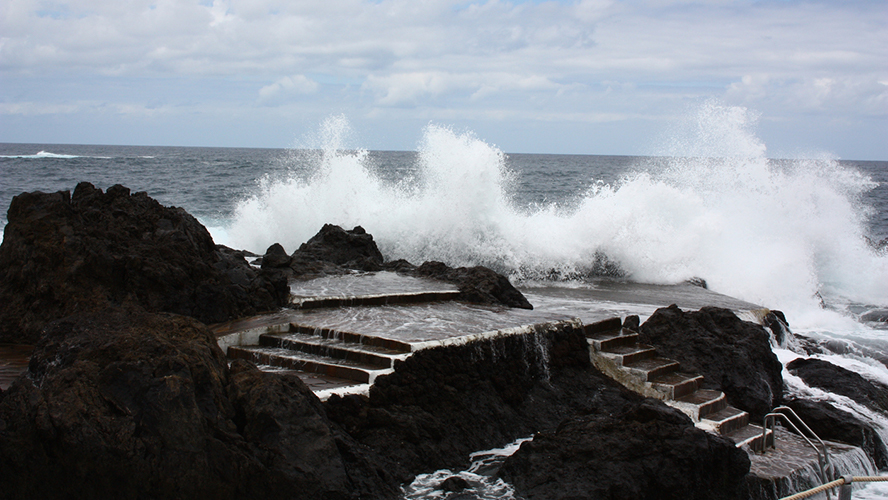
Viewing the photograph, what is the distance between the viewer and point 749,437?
5512 mm

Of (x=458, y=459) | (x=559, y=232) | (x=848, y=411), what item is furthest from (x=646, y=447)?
(x=559, y=232)

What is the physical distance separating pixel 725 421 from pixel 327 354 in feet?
10.3

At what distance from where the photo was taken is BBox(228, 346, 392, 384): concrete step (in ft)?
15.5

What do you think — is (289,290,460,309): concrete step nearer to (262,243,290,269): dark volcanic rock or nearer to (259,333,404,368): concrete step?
(259,333,404,368): concrete step

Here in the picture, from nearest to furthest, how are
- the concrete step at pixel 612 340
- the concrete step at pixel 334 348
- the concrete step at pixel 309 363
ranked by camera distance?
the concrete step at pixel 309 363 < the concrete step at pixel 334 348 < the concrete step at pixel 612 340

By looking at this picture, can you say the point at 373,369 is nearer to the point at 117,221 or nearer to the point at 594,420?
the point at 594,420

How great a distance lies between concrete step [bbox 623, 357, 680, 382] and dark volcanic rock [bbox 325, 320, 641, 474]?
0.20 meters

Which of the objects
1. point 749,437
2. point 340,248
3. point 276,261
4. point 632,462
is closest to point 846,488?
point 632,462

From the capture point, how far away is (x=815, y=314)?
484 inches

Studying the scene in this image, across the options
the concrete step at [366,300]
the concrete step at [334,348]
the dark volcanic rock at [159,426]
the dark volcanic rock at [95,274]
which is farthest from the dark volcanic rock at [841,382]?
the dark volcanic rock at [95,274]

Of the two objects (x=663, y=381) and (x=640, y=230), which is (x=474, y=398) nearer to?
(x=663, y=381)

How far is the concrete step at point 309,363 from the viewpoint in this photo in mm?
4738

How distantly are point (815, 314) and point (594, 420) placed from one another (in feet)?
30.5

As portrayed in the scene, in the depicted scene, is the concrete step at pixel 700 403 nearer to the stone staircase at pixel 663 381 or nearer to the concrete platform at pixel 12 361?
the stone staircase at pixel 663 381
